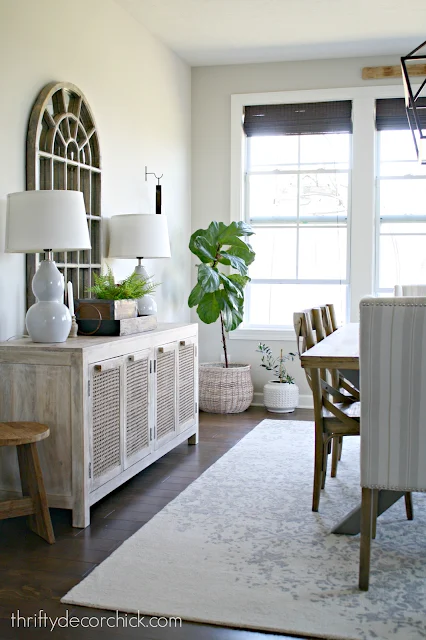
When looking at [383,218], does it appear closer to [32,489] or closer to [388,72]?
[388,72]

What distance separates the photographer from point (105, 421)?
3404 mm

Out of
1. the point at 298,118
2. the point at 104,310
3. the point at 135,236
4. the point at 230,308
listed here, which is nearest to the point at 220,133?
the point at 298,118

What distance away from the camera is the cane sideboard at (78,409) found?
315 centimetres

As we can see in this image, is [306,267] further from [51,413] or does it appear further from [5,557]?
[5,557]

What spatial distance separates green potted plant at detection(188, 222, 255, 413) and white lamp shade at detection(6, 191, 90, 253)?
2247 mm

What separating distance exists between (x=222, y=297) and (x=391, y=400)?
10.9 feet

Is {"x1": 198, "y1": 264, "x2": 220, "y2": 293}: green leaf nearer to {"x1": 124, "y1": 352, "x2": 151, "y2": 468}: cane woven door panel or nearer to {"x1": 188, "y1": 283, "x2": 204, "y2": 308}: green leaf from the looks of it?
{"x1": 188, "y1": 283, "x2": 204, "y2": 308}: green leaf

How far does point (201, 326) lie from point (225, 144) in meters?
1.66

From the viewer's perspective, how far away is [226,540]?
2.97 m

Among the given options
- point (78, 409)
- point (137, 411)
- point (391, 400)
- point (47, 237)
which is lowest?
point (137, 411)

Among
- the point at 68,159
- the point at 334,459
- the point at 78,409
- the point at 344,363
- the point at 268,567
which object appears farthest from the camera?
the point at 68,159

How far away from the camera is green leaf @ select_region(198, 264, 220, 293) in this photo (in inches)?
216

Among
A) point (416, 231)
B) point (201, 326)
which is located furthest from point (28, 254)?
point (416, 231)

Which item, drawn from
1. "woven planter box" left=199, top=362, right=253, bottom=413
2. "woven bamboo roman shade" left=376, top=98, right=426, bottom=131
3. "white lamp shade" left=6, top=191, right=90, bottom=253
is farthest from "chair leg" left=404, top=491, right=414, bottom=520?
"woven bamboo roman shade" left=376, top=98, right=426, bottom=131
